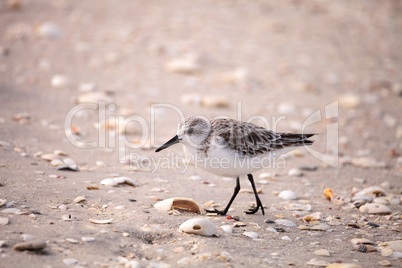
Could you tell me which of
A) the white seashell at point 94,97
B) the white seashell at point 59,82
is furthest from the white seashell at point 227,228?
the white seashell at point 59,82

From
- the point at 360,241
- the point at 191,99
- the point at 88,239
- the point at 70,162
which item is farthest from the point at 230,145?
the point at 191,99

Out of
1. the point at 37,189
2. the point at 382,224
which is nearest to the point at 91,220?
the point at 37,189

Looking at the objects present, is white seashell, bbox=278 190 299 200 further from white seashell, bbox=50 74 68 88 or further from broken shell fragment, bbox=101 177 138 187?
white seashell, bbox=50 74 68 88

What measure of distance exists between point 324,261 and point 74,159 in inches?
148

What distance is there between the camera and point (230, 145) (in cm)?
531

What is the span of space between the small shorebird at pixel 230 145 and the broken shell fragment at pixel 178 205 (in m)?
0.24

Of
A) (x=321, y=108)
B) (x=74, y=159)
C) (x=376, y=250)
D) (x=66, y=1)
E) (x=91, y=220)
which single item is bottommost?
(x=376, y=250)

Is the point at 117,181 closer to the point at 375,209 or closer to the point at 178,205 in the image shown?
the point at 178,205

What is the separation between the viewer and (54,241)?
13.3ft

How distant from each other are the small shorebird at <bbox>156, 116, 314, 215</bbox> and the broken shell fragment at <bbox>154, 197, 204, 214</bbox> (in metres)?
0.24

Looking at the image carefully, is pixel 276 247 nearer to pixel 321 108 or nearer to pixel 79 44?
pixel 321 108

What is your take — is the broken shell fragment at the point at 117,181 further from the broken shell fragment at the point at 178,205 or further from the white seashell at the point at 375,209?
the white seashell at the point at 375,209

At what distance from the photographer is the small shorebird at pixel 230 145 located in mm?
5234

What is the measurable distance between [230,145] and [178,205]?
0.89 metres
